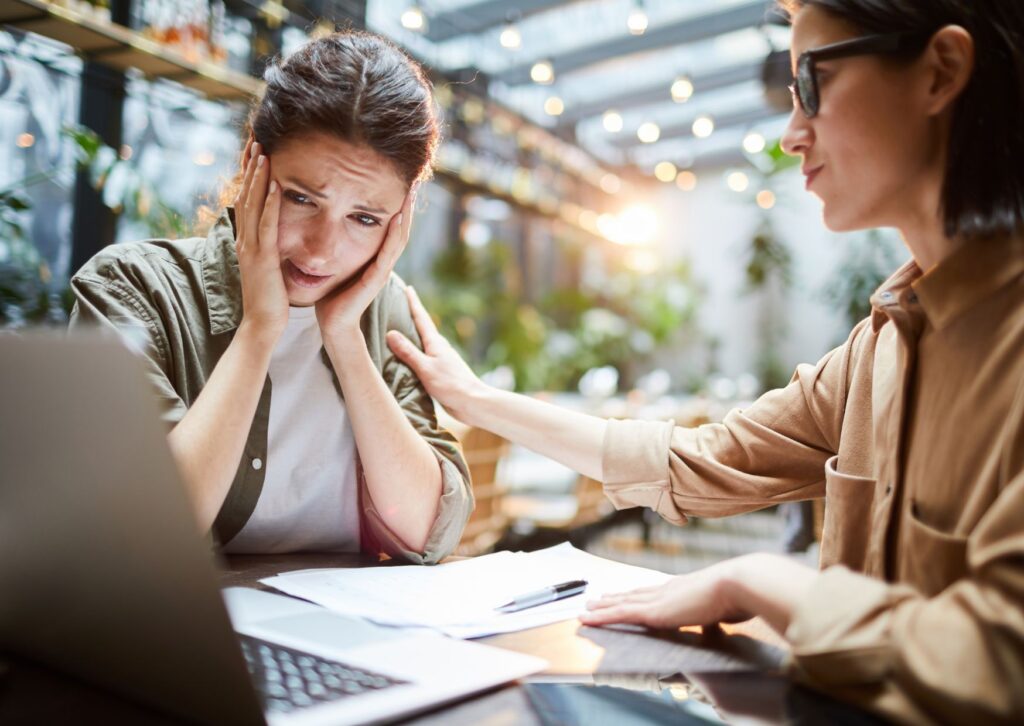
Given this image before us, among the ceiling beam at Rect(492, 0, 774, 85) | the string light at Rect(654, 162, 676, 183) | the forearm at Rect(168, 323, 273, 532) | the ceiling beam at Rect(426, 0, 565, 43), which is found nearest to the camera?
the forearm at Rect(168, 323, 273, 532)

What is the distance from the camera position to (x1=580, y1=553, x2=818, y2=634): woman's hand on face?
0.72 m

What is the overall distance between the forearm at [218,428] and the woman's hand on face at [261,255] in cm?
6

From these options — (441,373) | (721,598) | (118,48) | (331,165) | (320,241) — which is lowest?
(721,598)

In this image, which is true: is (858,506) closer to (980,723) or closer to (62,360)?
(980,723)

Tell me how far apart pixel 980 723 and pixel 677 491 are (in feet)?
2.25

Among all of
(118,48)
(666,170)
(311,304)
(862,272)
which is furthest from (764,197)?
(311,304)

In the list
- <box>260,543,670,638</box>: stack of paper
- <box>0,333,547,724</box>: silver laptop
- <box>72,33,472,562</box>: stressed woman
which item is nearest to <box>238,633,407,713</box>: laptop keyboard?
<box>0,333,547,724</box>: silver laptop

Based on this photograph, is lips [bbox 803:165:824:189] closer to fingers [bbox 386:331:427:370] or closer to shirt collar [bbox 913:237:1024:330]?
shirt collar [bbox 913:237:1024:330]

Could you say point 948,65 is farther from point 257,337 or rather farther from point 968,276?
point 257,337

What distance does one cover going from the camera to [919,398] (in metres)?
0.85

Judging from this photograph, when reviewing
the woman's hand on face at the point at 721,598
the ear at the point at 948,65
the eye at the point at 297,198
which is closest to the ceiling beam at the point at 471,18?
the eye at the point at 297,198

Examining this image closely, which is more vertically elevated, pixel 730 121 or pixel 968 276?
pixel 730 121

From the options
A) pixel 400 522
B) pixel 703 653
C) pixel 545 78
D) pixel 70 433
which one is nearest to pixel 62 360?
pixel 70 433

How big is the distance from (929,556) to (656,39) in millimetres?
7596
